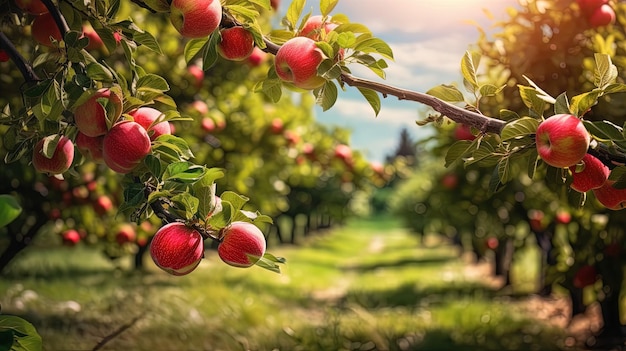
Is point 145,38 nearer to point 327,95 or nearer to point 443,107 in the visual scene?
point 327,95

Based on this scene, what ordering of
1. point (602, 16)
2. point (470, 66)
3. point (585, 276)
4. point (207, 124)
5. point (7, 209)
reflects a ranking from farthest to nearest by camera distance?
point (207, 124)
point (585, 276)
point (602, 16)
point (470, 66)
point (7, 209)

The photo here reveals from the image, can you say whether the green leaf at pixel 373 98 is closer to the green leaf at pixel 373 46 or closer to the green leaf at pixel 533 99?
the green leaf at pixel 373 46

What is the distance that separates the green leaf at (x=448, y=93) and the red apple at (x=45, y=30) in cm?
145

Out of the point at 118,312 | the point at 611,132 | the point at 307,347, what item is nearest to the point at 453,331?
the point at 307,347

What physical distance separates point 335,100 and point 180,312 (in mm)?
5120

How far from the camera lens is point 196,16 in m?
1.88

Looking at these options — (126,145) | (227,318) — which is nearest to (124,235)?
(227,318)

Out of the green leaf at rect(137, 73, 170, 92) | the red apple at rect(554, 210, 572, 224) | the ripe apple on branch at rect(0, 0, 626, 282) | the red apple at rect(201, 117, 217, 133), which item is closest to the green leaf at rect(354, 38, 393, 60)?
the ripe apple on branch at rect(0, 0, 626, 282)

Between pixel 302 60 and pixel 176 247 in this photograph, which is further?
pixel 302 60

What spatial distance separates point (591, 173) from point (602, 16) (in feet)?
7.32

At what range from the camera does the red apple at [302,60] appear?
189cm

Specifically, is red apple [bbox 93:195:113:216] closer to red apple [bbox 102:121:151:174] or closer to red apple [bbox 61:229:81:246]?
red apple [bbox 61:229:81:246]

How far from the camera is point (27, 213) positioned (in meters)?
6.73

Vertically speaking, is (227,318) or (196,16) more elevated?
(196,16)
